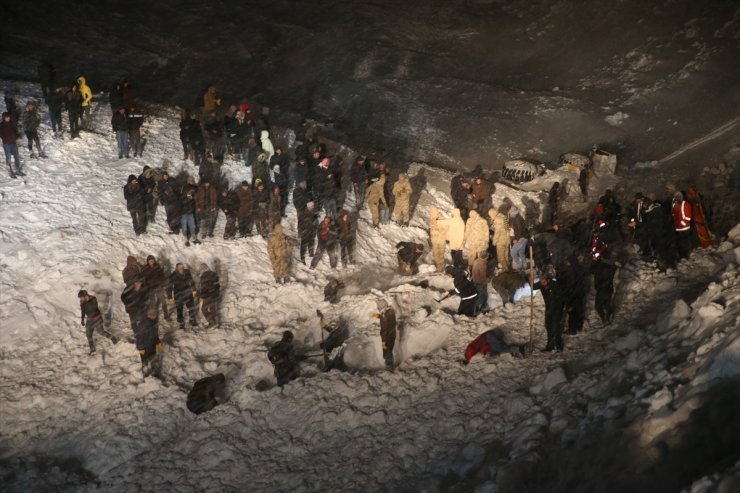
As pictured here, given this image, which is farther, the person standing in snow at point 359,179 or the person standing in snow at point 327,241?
the person standing in snow at point 359,179

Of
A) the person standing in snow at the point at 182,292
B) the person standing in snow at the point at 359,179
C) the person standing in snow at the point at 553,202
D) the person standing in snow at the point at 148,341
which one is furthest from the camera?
the person standing in snow at the point at 359,179

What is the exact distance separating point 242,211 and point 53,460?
6630mm

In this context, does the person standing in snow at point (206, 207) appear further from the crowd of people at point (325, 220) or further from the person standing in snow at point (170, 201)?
the person standing in snow at point (170, 201)

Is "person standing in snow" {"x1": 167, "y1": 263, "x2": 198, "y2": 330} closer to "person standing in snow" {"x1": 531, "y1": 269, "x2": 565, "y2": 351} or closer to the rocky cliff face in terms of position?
"person standing in snow" {"x1": 531, "y1": 269, "x2": 565, "y2": 351}

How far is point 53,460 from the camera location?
44.3 feet

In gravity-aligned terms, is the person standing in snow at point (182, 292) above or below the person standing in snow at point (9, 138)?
below

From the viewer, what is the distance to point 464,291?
14727 mm

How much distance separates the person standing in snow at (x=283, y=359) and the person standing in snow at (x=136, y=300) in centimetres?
263

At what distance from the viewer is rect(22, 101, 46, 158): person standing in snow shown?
1805cm

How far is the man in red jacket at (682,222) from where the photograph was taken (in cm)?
1421

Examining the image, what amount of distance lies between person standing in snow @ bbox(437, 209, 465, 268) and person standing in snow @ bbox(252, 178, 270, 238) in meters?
4.09

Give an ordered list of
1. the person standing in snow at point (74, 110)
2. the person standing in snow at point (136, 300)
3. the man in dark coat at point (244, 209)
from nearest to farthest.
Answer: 1. the person standing in snow at point (136, 300)
2. the man in dark coat at point (244, 209)
3. the person standing in snow at point (74, 110)

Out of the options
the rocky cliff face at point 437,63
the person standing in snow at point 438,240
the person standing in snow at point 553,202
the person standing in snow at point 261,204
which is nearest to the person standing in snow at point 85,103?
the rocky cliff face at point 437,63

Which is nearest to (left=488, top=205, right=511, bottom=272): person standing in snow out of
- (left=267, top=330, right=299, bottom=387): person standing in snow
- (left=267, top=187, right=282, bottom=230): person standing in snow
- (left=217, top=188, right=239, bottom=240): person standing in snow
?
(left=267, top=187, right=282, bottom=230): person standing in snow
